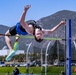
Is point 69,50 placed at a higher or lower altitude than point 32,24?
lower

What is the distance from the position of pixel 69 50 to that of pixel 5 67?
1674cm

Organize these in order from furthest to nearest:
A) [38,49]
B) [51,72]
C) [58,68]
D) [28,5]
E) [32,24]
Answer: [38,49]
[51,72]
[58,68]
[32,24]
[28,5]

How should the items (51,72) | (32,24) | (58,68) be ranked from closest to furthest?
(32,24)
(58,68)
(51,72)

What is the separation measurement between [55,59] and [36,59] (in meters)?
4.36

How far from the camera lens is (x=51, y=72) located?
27.5 metres

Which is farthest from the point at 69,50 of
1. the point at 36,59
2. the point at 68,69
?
the point at 36,59

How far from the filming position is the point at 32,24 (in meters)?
16.8

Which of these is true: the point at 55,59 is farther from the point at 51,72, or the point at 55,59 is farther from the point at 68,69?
the point at 68,69

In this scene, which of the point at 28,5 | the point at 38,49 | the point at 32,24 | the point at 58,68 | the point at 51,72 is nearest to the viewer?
the point at 28,5

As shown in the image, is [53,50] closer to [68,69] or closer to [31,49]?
[31,49]

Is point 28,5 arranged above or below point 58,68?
above

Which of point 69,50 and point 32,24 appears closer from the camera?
point 69,50

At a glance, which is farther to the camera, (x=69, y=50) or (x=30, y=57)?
(x=30, y=57)

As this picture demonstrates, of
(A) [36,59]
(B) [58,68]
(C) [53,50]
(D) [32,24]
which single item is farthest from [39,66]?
(D) [32,24]
